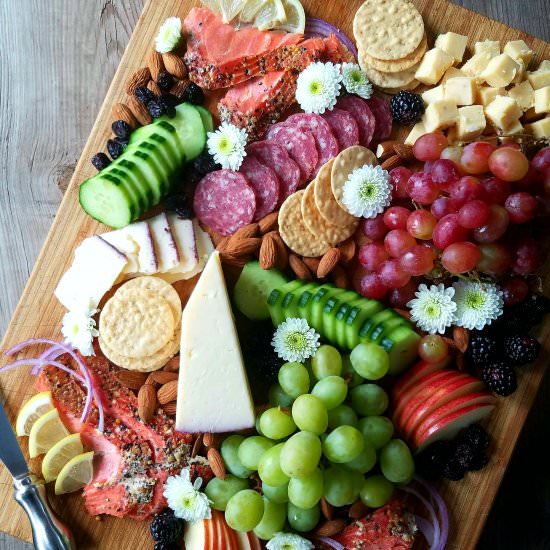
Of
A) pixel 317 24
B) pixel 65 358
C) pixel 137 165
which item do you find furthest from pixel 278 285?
pixel 317 24

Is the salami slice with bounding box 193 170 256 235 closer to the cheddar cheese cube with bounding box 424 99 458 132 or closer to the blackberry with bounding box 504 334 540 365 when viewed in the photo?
the cheddar cheese cube with bounding box 424 99 458 132

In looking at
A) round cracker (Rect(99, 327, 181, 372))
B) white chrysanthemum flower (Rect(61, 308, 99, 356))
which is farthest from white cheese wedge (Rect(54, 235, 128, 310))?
round cracker (Rect(99, 327, 181, 372))

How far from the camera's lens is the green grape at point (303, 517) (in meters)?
1.67

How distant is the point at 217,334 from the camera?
174cm

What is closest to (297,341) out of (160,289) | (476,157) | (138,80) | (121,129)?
(160,289)

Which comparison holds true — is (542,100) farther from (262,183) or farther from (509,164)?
(262,183)

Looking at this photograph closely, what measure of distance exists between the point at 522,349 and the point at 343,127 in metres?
0.77

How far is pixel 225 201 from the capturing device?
1.82 m

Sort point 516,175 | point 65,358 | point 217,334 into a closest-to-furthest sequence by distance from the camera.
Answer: point 516,175 → point 217,334 → point 65,358

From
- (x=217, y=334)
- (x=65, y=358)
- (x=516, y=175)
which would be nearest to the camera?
(x=516, y=175)

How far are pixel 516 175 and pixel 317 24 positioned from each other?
0.73 meters

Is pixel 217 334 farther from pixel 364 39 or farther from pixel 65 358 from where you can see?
pixel 364 39

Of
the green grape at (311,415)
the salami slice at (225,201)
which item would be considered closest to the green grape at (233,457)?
the green grape at (311,415)

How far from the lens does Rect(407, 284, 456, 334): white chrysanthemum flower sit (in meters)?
1.72
